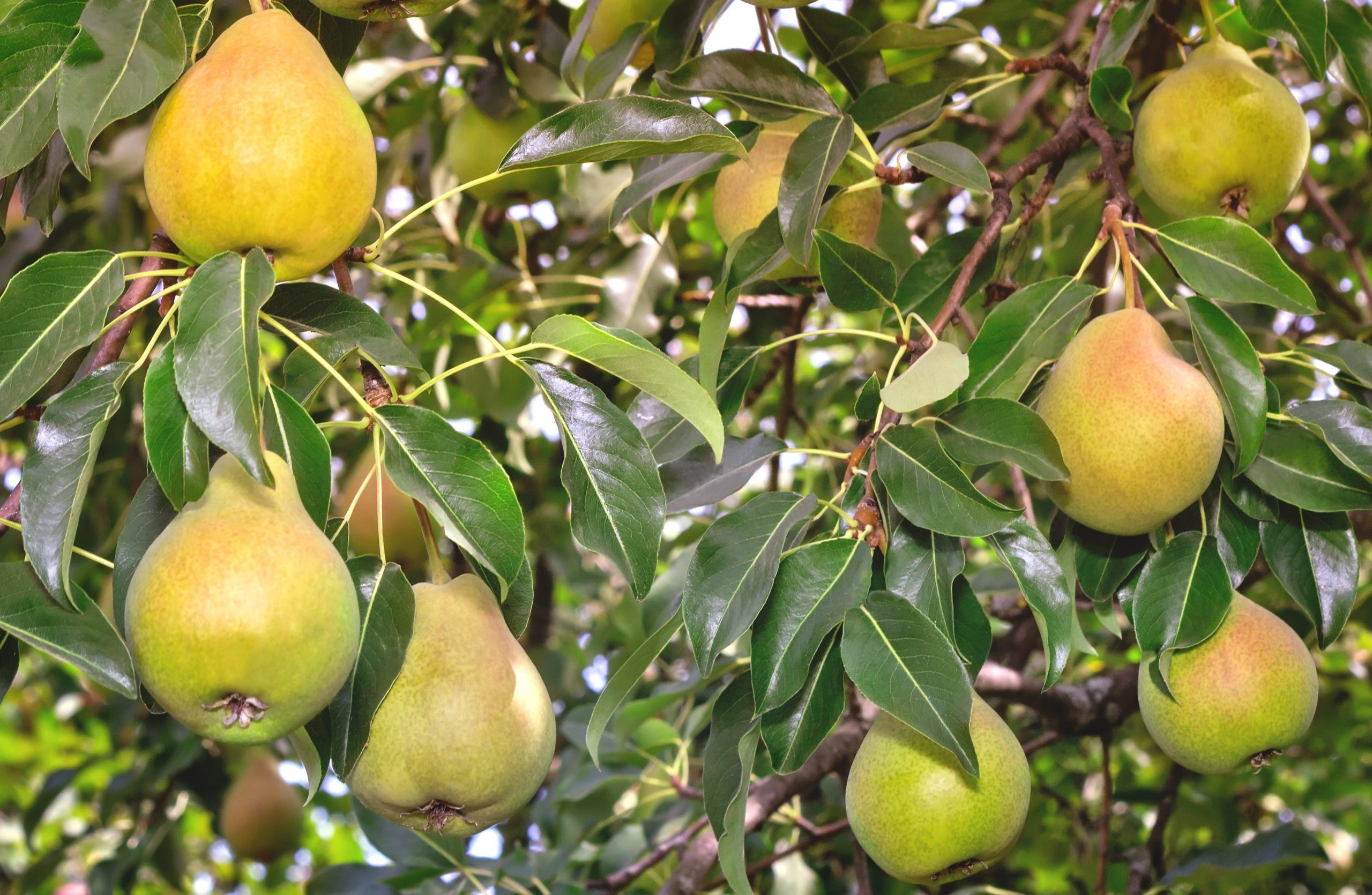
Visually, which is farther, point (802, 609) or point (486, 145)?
point (486, 145)

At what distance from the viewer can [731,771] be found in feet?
4.10

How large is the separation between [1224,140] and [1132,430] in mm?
531

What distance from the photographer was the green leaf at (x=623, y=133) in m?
1.15

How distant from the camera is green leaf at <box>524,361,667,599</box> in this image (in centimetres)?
116

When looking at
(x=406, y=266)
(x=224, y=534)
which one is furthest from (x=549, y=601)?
(x=224, y=534)

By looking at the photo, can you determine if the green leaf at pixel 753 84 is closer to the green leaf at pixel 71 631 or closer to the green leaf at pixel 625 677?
the green leaf at pixel 625 677

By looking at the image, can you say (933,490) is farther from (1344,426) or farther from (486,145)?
(486,145)

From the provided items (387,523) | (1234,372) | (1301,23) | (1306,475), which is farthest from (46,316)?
(387,523)

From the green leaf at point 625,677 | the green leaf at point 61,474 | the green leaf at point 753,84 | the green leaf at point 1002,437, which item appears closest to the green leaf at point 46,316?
the green leaf at point 61,474

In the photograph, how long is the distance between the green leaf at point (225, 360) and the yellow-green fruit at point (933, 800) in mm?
743

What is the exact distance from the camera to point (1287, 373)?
2.07 metres

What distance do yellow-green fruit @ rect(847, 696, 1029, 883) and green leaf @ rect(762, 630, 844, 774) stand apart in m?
0.11

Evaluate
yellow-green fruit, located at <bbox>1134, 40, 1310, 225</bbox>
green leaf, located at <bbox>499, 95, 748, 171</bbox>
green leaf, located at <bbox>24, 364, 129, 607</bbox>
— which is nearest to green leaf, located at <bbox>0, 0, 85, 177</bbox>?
green leaf, located at <bbox>24, 364, 129, 607</bbox>

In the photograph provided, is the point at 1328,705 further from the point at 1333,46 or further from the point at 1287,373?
the point at 1333,46
